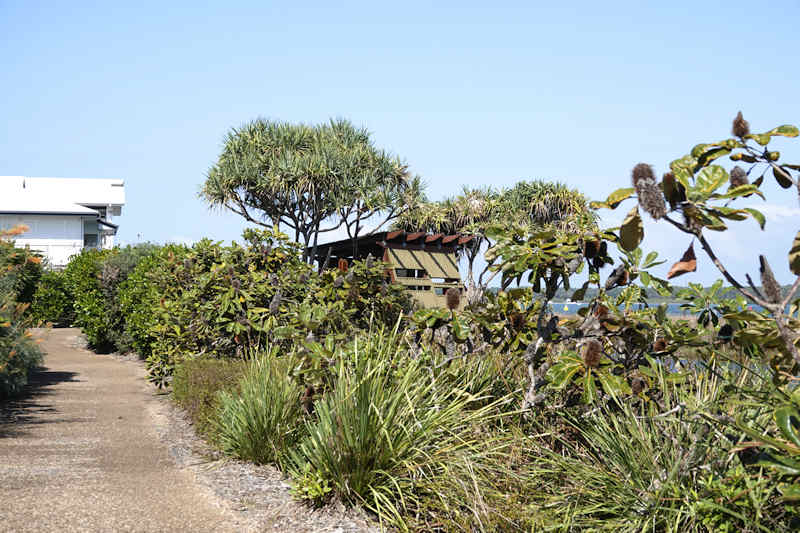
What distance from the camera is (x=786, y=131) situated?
3.16m

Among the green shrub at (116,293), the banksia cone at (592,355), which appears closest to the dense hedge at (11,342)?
the green shrub at (116,293)

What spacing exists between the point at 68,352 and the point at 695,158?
16.1 meters

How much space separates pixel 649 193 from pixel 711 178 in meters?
0.39

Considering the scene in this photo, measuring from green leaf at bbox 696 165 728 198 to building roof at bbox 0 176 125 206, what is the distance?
49.2m

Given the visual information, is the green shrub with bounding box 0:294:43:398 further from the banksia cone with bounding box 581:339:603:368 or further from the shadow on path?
the banksia cone with bounding box 581:339:603:368

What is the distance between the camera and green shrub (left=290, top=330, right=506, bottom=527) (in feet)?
14.2

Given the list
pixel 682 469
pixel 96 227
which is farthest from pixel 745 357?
pixel 96 227

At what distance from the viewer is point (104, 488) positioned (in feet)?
17.2

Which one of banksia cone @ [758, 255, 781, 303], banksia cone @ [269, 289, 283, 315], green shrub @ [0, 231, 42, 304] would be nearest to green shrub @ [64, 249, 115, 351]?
green shrub @ [0, 231, 42, 304]

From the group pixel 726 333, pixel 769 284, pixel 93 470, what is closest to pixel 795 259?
pixel 769 284

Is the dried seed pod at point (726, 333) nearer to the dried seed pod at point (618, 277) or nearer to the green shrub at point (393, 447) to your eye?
the dried seed pod at point (618, 277)

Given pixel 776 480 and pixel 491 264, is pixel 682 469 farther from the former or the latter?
pixel 491 264

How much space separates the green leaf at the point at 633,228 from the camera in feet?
10.2

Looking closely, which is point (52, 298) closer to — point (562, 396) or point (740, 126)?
point (562, 396)
